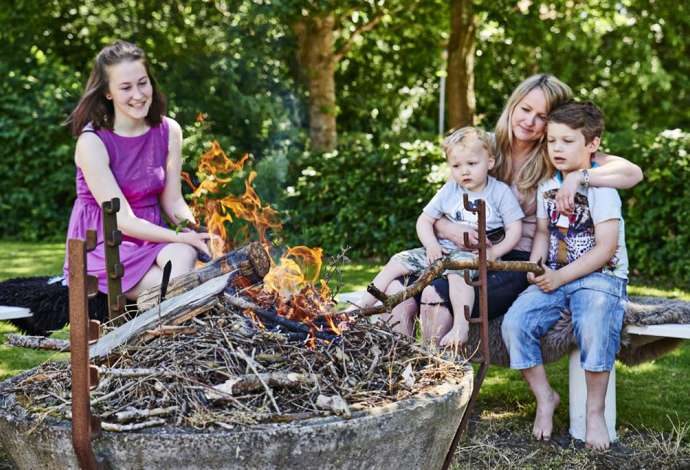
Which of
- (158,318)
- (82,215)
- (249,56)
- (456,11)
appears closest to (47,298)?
(82,215)

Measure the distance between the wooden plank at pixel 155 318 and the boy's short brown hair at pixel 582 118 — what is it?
67.1 inches

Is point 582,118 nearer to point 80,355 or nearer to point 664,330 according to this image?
Result: point 664,330

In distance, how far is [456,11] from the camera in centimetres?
1062

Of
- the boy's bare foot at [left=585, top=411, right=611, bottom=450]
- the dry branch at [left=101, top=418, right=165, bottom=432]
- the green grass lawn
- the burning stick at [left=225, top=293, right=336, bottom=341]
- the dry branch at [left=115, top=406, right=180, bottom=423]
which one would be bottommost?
the green grass lawn

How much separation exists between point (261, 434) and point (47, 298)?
2124 mm

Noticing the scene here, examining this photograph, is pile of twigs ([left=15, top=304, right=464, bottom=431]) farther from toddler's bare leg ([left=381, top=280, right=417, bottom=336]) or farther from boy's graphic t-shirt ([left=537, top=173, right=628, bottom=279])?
boy's graphic t-shirt ([left=537, top=173, right=628, bottom=279])

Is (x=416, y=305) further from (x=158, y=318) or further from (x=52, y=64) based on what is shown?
(x=52, y=64)

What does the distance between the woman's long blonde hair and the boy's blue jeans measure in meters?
0.52

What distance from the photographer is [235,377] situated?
2.54 m

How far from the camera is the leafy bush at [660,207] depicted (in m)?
7.30

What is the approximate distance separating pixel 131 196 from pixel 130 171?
0.38 ft

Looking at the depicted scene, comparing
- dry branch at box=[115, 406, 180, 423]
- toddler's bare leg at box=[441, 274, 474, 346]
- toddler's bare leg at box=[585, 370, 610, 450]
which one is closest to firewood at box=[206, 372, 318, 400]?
dry branch at box=[115, 406, 180, 423]

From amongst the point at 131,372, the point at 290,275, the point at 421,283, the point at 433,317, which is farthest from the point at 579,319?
the point at 131,372

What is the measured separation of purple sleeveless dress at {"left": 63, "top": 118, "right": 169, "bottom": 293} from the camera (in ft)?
13.4
